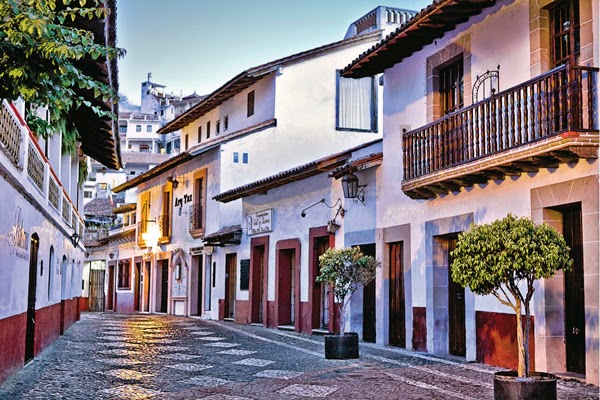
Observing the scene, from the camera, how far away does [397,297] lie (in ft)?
49.8

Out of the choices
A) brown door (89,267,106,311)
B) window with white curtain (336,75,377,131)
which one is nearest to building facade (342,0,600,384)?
window with white curtain (336,75,377,131)

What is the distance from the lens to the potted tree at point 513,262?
23.9ft

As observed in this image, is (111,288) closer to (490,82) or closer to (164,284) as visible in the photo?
(164,284)

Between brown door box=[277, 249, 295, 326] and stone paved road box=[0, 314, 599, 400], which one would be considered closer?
stone paved road box=[0, 314, 599, 400]

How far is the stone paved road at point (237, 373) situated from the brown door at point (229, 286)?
868cm

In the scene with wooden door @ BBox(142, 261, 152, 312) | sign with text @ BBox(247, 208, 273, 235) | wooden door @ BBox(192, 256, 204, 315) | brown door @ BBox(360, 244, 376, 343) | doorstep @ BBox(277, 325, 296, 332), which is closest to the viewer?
brown door @ BBox(360, 244, 376, 343)

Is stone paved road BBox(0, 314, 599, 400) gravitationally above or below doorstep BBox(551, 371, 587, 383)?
below

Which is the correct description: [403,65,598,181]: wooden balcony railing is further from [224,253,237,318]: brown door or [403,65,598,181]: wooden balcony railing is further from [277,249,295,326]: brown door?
[224,253,237,318]: brown door

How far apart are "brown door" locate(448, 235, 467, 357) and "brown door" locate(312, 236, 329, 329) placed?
5412 mm

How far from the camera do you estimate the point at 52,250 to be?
49.8 feet

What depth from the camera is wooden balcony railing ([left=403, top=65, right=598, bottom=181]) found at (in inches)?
369

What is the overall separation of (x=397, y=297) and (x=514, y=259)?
25.7 feet

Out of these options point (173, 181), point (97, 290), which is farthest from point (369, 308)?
point (97, 290)

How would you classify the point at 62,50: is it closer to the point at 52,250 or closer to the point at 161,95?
the point at 52,250
